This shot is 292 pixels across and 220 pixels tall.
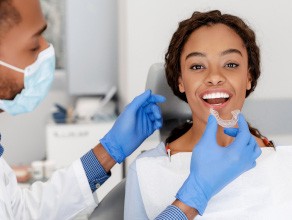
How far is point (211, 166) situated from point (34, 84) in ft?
1.84

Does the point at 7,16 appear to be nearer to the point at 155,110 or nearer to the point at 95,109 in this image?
the point at 155,110

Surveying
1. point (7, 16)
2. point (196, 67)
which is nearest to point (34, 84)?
point (7, 16)

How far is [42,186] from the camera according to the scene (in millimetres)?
1867

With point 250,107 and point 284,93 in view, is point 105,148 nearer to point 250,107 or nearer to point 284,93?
point 250,107

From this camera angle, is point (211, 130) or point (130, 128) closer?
point (211, 130)

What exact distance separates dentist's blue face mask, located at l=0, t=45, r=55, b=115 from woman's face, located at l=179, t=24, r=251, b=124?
0.47 m

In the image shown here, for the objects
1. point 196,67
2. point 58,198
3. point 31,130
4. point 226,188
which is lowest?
point 31,130

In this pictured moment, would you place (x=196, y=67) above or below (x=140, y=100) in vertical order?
above

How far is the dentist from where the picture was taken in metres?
1.33

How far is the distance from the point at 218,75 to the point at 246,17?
4.45 ft

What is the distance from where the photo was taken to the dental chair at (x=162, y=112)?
5.62 ft

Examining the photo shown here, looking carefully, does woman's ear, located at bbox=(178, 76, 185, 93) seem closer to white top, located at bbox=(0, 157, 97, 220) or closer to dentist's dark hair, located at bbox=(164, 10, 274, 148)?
dentist's dark hair, located at bbox=(164, 10, 274, 148)

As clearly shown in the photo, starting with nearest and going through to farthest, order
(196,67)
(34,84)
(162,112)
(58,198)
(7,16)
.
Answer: (7,16) < (34,84) < (196,67) < (58,198) < (162,112)

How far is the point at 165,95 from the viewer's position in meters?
1.90
